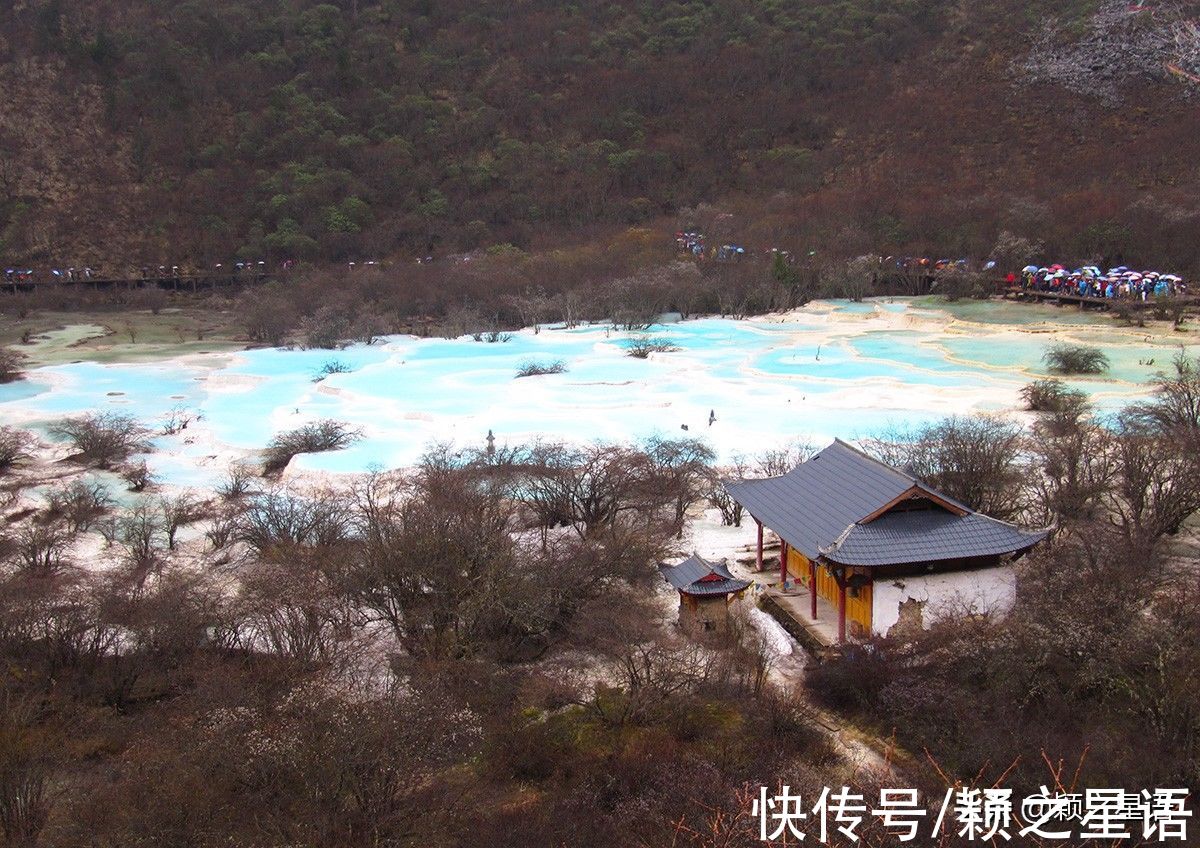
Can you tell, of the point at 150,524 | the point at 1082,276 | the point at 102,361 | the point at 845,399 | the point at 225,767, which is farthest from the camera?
the point at 1082,276

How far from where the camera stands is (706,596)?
14289mm

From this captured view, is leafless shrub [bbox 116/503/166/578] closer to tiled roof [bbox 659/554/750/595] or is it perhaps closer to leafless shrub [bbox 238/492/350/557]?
leafless shrub [bbox 238/492/350/557]

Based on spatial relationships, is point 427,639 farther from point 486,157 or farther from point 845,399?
point 486,157

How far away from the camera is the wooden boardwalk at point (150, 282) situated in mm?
65938

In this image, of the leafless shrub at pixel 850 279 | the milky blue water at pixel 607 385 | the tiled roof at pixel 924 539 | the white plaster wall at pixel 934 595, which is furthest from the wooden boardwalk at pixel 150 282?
the white plaster wall at pixel 934 595

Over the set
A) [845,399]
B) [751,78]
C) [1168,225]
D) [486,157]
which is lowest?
[845,399]

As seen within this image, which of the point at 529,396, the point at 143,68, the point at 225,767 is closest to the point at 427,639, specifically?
the point at 225,767

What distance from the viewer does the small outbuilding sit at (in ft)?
46.8

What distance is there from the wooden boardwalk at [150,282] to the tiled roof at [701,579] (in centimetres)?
5918

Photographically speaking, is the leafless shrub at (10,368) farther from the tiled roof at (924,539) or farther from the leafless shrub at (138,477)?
the tiled roof at (924,539)

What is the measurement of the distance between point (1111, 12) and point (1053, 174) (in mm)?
20163

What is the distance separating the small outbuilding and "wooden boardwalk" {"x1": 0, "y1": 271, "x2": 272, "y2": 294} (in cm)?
5948

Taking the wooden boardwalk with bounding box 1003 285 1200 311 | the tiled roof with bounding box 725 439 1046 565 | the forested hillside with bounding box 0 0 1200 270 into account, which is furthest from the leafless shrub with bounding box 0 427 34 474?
the forested hillside with bounding box 0 0 1200 270

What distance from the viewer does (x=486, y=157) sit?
79.2 meters
